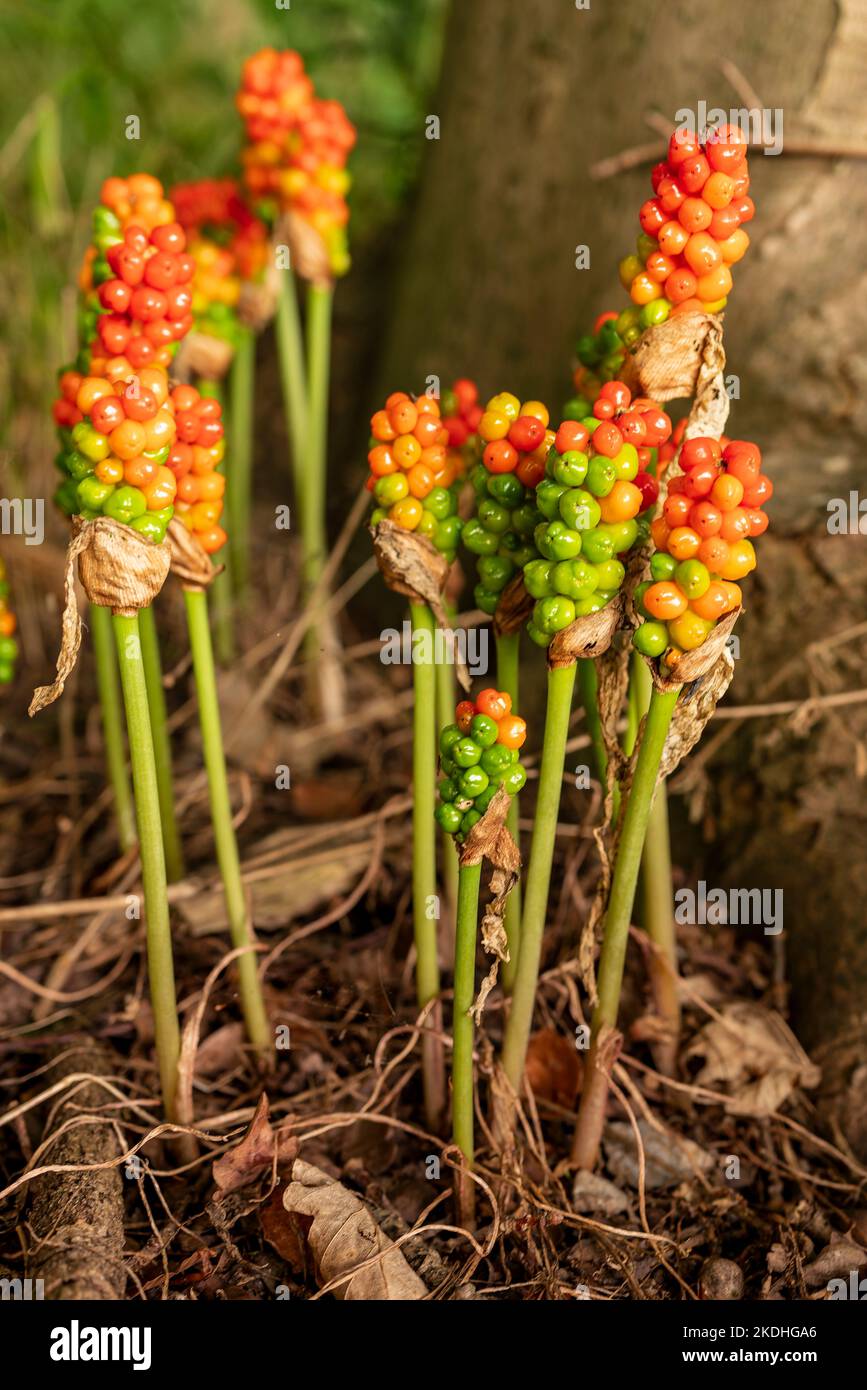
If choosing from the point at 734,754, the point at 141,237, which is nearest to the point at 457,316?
the point at 734,754

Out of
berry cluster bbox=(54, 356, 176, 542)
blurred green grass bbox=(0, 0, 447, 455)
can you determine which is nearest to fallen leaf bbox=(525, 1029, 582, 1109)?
berry cluster bbox=(54, 356, 176, 542)

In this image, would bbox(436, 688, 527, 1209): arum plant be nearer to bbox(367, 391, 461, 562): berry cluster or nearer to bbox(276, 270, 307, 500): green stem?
bbox(367, 391, 461, 562): berry cluster

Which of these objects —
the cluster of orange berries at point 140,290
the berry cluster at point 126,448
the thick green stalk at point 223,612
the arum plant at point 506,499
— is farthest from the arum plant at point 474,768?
the thick green stalk at point 223,612

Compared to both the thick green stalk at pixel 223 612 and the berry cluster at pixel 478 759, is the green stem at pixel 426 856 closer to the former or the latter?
the berry cluster at pixel 478 759

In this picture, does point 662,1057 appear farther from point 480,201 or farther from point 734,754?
point 480,201

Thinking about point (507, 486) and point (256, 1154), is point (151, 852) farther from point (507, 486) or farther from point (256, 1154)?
point (507, 486)
